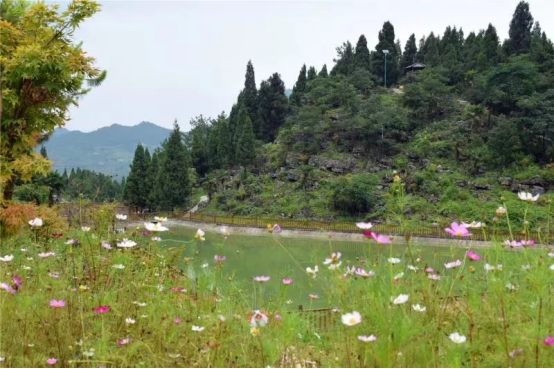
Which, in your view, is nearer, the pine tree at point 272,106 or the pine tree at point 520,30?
the pine tree at point 520,30

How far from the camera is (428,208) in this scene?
714 inches

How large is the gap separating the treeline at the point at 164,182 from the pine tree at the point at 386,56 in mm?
16252

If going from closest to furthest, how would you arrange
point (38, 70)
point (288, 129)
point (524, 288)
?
point (524, 288), point (38, 70), point (288, 129)

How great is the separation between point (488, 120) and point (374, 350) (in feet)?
79.6

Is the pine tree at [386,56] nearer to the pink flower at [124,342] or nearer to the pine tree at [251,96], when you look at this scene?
the pine tree at [251,96]

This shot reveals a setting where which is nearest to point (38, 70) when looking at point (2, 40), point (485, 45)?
point (2, 40)

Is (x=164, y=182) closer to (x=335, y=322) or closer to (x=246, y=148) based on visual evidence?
(x=246, y=148)

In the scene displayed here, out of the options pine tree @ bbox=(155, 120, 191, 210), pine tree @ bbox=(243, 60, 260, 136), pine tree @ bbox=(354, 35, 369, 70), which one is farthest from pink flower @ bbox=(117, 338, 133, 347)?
pine tree @ bbox=(354, 35, 369, 70)

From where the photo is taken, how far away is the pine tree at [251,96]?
106 ft

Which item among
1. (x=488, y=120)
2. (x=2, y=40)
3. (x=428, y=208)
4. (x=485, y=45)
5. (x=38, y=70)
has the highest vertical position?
(x=485, y=45)

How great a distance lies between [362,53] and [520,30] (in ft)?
33.5

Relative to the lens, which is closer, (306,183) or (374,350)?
(374,350)

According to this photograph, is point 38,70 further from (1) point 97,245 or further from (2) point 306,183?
(2) point 306,183

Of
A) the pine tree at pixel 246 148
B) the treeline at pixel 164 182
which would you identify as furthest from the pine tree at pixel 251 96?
the treeline at pixel 164 182
